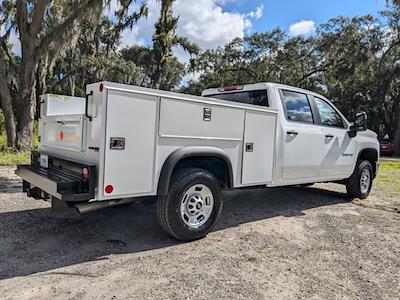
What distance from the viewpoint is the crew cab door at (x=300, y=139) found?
532cm

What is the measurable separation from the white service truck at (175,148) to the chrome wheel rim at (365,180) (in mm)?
1479

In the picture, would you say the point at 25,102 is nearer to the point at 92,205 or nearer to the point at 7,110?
the point at 7,110

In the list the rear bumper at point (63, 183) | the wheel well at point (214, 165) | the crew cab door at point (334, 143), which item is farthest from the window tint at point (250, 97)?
the rear bumper at point (63, 183)

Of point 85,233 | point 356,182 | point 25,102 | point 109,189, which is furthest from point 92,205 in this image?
point 25,102

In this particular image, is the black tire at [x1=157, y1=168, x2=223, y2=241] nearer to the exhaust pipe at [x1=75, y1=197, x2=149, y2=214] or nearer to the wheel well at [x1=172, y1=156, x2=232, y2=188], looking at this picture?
the wheel well at [x1=172, y1=156, x2=232, y2=188]

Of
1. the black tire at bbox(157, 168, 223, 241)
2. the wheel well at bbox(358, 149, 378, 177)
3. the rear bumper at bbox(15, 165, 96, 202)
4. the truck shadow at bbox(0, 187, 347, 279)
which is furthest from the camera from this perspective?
the wheel well at bbox(358, 149, 378, 177)

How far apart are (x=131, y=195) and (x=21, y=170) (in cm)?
176

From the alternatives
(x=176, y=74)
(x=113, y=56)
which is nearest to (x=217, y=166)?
(x=113, y=56)

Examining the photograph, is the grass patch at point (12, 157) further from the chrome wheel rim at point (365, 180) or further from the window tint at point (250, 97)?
the chrome wheel rim at point (365, 180)

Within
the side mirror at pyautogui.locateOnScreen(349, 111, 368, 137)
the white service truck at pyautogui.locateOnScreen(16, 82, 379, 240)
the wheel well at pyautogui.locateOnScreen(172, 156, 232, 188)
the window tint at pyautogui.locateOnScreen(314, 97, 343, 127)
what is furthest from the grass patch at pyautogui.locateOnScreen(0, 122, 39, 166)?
the side mirror at pyautogui.locateOnScreen(349, 111, 368, 137)

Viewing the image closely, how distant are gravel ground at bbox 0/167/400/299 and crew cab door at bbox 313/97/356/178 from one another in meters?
0.83

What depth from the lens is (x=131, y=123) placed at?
11.5ft

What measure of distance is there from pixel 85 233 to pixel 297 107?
3.64 metres

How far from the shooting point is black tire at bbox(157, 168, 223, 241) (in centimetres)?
395
